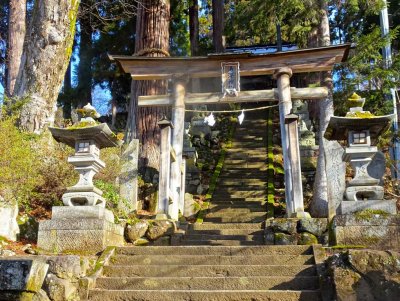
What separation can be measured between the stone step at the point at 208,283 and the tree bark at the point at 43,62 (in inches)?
184

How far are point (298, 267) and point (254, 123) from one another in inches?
516

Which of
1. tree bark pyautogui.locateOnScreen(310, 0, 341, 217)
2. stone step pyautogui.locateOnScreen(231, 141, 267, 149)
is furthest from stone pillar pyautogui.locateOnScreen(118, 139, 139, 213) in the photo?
stone step pyautogui.locateOnScreen(231, 141, 267, 149)

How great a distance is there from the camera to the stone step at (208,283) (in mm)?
5652

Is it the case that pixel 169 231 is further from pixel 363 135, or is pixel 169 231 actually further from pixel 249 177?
pixel 249 177

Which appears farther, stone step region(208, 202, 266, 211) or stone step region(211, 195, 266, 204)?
stone step region(211, 195, 266, 204)

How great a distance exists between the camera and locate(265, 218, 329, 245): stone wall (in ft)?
26.0

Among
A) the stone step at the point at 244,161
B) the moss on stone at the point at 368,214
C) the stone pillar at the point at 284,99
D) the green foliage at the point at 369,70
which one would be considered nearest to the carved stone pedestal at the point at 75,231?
the moss on stone at the point at 368,214

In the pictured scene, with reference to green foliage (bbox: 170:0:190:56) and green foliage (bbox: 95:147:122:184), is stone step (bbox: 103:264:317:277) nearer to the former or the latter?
green foliage (bbox: 95:147:122:184)

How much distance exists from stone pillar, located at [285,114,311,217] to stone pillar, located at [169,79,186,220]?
2.38 m

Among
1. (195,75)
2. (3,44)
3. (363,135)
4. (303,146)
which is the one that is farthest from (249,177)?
(3,44)

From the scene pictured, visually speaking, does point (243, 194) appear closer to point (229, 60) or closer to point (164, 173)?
point (229, 60)

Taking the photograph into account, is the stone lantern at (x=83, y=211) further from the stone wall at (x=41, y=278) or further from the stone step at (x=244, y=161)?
the stone step at (x=244, y=161)

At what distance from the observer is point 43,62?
9.65 meters

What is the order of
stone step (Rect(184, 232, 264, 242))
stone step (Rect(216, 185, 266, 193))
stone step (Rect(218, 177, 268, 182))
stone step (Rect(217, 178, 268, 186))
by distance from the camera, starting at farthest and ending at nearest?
1. stone step (Rect(218, 177, 268, 182))
2. stone step (Rect(217, 178, 268, 186))
3. stone step (Rect(216, 185, 266, 193))
4. stone step (Rect(184, 232, 264, 242))
